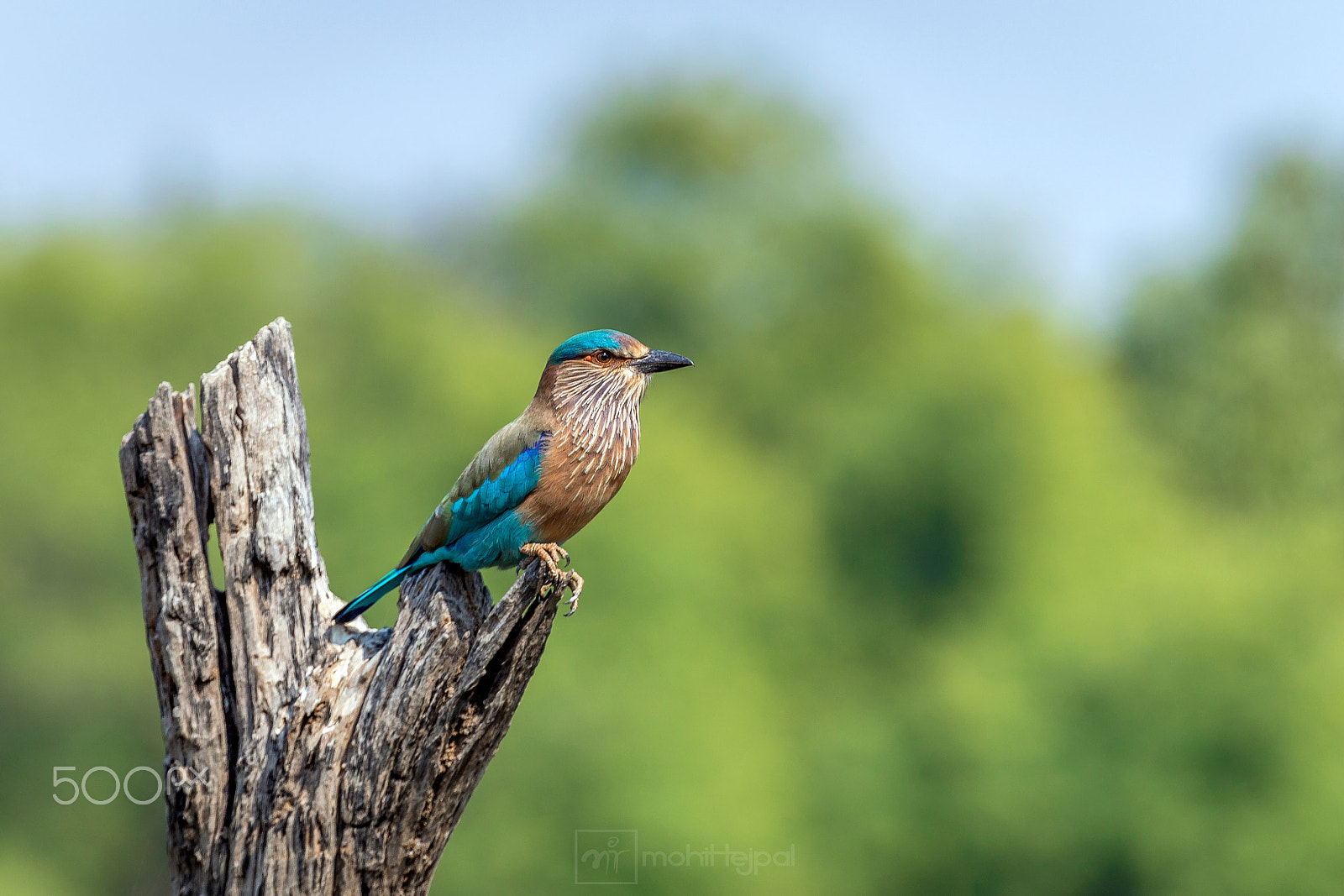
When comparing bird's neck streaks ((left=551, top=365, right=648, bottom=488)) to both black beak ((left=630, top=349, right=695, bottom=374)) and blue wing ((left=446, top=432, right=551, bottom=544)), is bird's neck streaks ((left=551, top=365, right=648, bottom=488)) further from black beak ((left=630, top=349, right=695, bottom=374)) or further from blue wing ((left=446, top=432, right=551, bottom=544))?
blue wing ((left=446, top=432, right=551, bottom=544))

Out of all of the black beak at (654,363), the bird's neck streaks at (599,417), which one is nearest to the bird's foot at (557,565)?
the bird's neck streaks at (599,417)

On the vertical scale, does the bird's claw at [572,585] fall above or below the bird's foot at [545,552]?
below

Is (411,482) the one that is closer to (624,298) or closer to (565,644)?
(565,644)

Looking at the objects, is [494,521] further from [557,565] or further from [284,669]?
[284,669]

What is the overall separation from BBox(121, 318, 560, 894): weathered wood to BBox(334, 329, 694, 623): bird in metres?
0.20

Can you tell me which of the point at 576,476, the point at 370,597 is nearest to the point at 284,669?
the point at 370,597

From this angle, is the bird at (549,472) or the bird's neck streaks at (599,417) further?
the bird's neck streaks at (599,417)

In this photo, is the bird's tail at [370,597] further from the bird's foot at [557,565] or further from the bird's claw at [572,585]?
the bird's claw at [572,585]

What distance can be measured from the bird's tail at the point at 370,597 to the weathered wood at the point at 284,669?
59mm

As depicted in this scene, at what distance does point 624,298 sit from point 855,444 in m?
10.1

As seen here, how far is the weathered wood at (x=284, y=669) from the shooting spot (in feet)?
17.5

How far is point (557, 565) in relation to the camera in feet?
18.8

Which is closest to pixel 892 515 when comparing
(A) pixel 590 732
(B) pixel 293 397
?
(A) pixel 590 732

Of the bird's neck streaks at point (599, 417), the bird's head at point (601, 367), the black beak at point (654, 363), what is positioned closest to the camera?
the bird's neck streaks at point (599, 417)
